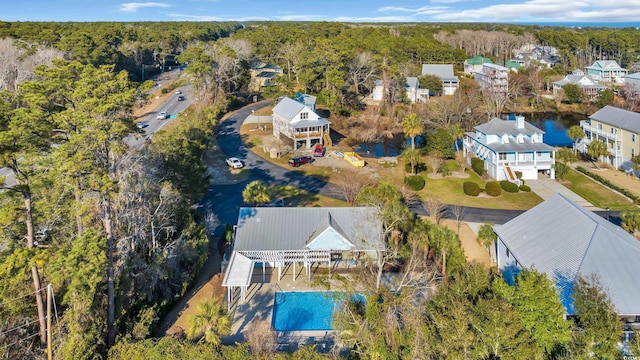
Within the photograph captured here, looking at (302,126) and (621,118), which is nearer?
(621,118)

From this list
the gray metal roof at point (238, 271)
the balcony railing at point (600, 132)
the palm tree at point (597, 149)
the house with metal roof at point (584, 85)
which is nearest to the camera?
the gray metal roof at point (238, 271)

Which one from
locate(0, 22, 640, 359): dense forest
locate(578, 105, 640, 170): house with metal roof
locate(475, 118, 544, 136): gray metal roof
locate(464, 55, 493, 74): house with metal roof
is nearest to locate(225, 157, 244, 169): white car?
locate(0, 22, 640, 359): dense forest

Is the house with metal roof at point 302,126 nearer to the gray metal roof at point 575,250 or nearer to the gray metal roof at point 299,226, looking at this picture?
the gray metal roof at point 299,226

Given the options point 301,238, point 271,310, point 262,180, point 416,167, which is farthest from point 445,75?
point 271,310

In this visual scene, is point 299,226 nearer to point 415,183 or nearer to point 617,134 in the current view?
point 415,183

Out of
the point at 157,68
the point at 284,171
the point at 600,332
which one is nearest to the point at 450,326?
the point at 600,332

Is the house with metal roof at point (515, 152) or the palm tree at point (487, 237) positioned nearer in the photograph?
the palm tree at point (487, 237)

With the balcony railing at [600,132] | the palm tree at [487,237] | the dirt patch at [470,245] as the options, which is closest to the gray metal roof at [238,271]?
the dirt patch at [470,245]

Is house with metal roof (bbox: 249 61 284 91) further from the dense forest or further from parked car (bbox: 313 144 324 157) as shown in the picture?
the dense forest
